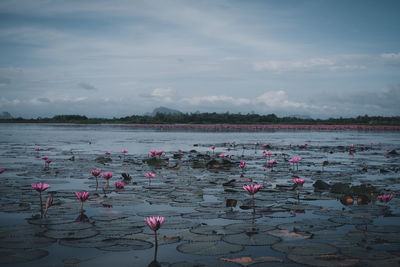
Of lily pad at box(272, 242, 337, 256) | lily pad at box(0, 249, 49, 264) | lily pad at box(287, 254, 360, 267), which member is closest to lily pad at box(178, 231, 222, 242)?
lily pad at box(272, 242, 337, 256)

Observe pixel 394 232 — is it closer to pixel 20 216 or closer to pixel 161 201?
pixel 161 201

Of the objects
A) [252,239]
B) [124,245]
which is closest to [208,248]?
[252,239]

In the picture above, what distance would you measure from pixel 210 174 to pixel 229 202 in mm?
4055

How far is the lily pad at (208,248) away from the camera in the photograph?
141 inches

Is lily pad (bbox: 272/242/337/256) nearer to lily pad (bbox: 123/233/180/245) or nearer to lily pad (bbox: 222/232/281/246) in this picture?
lily pad (bbox: 222/232/281/246)

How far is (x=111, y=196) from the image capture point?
6.40 m

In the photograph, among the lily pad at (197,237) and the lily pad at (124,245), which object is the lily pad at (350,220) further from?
the lily pad at (124,245)

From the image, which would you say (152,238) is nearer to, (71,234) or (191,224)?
(191,224)

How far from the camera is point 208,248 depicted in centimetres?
369

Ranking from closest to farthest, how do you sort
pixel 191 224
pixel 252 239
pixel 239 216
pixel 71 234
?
1. pixel 252 239
2. pixel 71 234
3. pixel 191 224
4. pixel 239 216

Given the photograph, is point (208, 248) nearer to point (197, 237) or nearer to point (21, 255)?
point (197, 237)

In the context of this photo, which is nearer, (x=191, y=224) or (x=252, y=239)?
(x=252, y=239)

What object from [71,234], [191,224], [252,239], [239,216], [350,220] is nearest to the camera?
[252,239]

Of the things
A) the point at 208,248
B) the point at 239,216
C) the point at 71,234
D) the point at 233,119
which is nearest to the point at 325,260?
the point at 208,248
